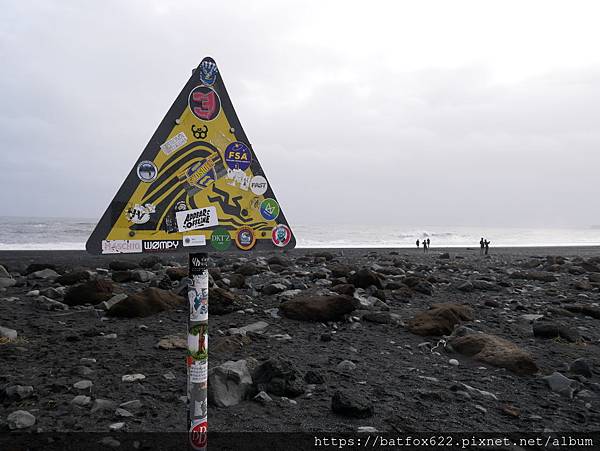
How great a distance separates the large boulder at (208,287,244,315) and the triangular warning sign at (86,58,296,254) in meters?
4.42

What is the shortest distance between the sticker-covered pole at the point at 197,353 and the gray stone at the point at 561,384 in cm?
373

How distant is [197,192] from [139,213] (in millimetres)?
330

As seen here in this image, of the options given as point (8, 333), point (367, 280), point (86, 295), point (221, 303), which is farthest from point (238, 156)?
point (367, 280)

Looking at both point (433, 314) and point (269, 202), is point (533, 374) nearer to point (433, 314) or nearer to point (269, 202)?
point (433, 314)

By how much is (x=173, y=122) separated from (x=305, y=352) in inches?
138

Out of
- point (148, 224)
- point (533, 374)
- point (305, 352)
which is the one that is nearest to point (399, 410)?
point (305, 352)

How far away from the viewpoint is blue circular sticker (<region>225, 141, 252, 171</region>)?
7.56ft

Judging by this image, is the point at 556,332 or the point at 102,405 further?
the point at 556,332

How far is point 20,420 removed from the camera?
9.45 ft

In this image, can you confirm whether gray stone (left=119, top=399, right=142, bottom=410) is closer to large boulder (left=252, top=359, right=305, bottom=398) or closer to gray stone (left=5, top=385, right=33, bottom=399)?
gray stone (left=5, top=385, right=33, bottom=399)

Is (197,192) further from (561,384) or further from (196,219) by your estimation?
(561,384)

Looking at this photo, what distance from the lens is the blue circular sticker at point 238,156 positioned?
2.30m

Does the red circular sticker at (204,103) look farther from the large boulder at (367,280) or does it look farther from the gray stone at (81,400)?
the large boulder at (367,280)

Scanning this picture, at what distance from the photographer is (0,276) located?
29.8 ft
